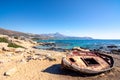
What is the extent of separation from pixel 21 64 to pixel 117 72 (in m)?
9.19

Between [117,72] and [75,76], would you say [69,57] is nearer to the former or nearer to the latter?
[75,76]

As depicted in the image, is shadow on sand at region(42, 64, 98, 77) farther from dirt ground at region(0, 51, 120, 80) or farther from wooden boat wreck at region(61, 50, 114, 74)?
wooden boat wreck at region(61, 50, 114, 74)

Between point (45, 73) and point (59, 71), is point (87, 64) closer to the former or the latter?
point (59, 71)

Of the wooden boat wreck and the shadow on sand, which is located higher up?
the wooden boat wreck

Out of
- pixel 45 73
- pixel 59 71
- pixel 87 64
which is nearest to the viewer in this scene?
pixel 45 73

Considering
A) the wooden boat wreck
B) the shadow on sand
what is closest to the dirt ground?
the shadow on sand

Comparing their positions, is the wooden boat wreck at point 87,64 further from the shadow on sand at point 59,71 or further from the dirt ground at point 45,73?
the shadow on sand at point 59,71

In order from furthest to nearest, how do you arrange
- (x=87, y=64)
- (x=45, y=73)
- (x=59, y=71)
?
(x=59, y=71) → (x=87, y=64) → (x=45, y=73)

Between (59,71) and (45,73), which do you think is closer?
(45,73)

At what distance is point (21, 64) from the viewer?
1410 cm

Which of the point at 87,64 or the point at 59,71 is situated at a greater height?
the point at 87,64

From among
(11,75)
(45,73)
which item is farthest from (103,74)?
(11,75)

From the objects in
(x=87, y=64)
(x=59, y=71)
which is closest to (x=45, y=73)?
(x=59, y=71)

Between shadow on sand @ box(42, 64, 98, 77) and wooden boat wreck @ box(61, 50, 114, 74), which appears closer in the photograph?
wooden boat wreck @ box(61, 50, 114, 74)
